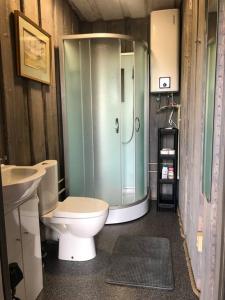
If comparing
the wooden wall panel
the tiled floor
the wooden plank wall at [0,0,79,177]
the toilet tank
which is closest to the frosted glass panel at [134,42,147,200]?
the tiled floor

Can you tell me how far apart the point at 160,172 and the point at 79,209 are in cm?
138

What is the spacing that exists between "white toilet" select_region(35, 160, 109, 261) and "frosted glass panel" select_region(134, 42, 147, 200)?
97 centimetres

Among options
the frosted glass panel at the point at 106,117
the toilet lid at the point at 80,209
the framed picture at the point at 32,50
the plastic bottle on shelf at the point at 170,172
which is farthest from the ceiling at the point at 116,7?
the toilet lid at the point at 80,209

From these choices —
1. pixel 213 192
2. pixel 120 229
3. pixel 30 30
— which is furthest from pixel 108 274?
pixel 30 30

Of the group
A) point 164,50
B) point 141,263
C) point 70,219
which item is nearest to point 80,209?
point 70,219

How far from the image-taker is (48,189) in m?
2.19

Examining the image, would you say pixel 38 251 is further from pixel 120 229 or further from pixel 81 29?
pixel 81 29

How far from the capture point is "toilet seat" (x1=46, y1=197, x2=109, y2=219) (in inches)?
81.7

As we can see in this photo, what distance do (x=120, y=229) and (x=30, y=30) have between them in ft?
6.99

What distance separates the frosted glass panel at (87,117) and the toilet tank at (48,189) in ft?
2.32

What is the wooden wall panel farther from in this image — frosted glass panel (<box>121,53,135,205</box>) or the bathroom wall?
the bathroom wall

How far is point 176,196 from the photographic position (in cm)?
322

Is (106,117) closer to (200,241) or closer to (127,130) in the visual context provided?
(127,130)

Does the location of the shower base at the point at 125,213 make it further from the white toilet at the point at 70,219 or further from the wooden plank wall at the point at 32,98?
the wooden plank wall at the point at 32,98
